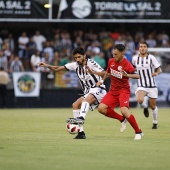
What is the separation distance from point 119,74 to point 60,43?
17.1m

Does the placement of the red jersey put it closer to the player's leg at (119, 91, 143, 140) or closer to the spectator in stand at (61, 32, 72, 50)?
the player's leg at (119, 91, 143, 140)

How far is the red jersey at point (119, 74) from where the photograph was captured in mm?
13609

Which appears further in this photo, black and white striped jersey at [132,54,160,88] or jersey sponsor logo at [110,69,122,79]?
black and white striped jersey at [132,54,160,88]

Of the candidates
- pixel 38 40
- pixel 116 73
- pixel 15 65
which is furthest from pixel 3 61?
pixel 116 73

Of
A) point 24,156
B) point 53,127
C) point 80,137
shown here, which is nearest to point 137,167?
point 24,156

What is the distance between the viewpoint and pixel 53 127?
1731 centimetres

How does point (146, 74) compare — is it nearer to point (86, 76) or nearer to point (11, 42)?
point (86, 76)

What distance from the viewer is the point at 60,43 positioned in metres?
30.6

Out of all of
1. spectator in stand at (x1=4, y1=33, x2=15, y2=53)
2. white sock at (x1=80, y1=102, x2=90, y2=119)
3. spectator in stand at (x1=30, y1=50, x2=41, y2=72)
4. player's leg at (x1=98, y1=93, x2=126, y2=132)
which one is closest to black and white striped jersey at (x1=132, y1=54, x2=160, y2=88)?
player's leg at (x1=98, y1=93, x2=126, y2=132)

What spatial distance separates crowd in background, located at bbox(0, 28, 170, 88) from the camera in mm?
29188

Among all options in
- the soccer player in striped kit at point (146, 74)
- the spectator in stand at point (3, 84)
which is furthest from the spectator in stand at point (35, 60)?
the soccer player in striped kit at point (146, 74)

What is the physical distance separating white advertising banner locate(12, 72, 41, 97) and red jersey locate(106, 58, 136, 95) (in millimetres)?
15245

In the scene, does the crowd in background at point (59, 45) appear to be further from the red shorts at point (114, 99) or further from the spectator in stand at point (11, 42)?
the red shorts at point (114, 99)

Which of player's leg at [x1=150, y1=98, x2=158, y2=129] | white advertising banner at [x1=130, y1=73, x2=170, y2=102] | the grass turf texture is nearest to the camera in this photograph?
the grass turf texture
